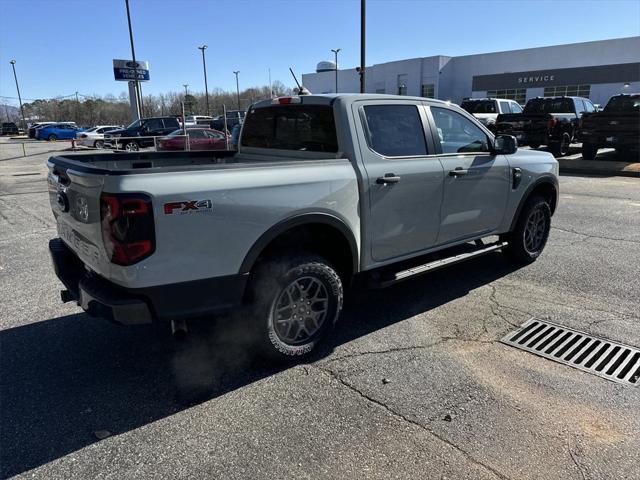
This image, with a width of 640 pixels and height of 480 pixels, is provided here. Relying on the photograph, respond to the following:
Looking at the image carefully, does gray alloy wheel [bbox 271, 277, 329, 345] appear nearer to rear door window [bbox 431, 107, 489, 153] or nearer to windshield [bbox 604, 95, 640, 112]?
rear door window [bbox 431, 107, 489, 153]

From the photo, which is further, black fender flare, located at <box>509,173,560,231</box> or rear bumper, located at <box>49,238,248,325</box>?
black fender flare, located at <box>509,173,560,231</box>

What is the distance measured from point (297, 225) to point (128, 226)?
112 centimetres

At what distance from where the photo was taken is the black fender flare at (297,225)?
3076 millimetres

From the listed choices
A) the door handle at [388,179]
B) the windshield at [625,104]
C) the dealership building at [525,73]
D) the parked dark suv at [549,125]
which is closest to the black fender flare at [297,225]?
the door handle at [388,179]

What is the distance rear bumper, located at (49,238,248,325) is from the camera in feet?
9.02

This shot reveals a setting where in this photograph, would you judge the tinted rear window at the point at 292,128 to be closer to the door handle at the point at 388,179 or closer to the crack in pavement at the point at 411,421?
the door handle at the point at 388,179

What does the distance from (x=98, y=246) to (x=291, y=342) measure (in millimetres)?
1461

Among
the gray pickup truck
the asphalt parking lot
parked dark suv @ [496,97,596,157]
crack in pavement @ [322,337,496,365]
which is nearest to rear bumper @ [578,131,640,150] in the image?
parked dark suv @ [496,97,596,157]

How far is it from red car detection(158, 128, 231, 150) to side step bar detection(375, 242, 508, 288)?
16688 mm

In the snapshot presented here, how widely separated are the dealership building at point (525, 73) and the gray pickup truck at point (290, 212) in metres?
40.2

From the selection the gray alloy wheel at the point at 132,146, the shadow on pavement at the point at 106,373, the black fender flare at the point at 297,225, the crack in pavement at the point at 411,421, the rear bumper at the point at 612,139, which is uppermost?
the black fender flare at the point at 297,225

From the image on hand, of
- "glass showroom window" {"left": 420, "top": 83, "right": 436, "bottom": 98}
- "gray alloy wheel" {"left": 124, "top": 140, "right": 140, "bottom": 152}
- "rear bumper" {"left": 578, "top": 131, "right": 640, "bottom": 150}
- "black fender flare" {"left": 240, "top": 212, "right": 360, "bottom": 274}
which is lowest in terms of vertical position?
"gray alloy wheel" {"left": 124, "top": 140, "right": 140, "bottom": 152}

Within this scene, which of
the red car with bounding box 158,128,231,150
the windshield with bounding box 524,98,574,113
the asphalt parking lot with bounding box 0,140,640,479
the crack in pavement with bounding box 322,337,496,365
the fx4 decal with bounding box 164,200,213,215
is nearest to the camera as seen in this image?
the asphalt parking lot with bounding box 0,140,640,479

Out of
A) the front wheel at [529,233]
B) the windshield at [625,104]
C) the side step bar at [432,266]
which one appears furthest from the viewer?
the windshield at [625,104]
